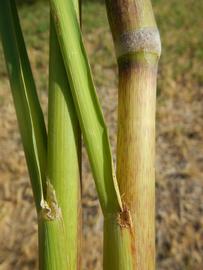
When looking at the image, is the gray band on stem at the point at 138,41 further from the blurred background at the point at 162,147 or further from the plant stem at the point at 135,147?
the blurred background at the point at 162,147

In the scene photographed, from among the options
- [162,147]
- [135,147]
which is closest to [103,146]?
[135,147]

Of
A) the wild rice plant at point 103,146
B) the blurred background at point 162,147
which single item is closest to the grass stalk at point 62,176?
the wild rice plant at point 103,146

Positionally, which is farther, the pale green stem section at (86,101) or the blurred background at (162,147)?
the blurred background at (162,147)

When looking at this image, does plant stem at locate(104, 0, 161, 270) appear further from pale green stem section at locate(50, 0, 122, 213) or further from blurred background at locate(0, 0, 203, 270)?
blurred background at locate(0, 0, 203, 270)

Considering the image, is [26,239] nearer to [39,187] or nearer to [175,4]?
[39,187]

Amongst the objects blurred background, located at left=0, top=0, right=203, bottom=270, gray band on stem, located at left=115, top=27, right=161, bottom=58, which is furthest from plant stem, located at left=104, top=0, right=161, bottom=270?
blurred background, located at left=0, top=0, right=203, bottom=270

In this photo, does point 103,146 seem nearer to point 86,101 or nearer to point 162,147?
point 86,101
